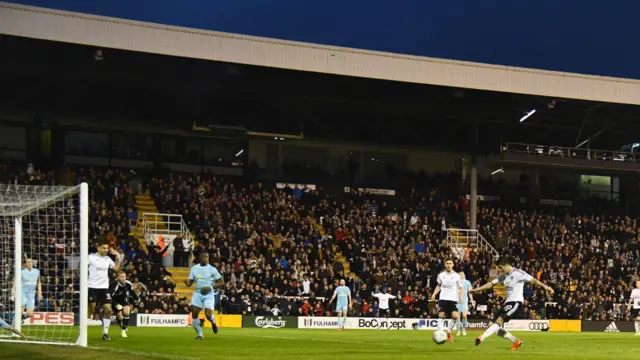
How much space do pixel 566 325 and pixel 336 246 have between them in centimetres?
1133

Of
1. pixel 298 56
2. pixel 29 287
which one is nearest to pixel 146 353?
pixel 29 287

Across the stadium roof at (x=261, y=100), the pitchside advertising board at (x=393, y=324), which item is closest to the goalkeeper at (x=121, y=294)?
the pitchside advertising board at (x=393, y=324)

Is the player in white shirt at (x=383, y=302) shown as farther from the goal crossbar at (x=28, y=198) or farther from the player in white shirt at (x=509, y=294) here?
the goal crossbar at (x=28, y=198)

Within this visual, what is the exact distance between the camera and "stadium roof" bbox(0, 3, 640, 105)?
38.2 meters

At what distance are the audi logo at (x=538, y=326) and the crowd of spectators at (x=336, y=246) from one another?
3.35 feet

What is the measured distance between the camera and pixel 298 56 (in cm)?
4312

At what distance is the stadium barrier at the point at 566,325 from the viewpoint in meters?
43.6

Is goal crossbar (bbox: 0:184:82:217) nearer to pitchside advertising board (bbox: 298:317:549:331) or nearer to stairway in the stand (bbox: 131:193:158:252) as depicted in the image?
pitchside advertising board (bbox: 298:317:549:331)

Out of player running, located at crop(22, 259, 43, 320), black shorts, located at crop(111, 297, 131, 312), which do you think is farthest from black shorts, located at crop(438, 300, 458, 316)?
player running, located at crop(22, 259, 43, 320)

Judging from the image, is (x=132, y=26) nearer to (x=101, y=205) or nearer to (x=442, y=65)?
(x=101, y=205)

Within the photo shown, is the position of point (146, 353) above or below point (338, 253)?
below

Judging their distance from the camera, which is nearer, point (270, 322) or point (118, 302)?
point (118, 302)

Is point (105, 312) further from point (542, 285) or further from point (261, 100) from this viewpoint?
point (261, 100)

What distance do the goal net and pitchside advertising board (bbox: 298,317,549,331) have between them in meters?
10.0
